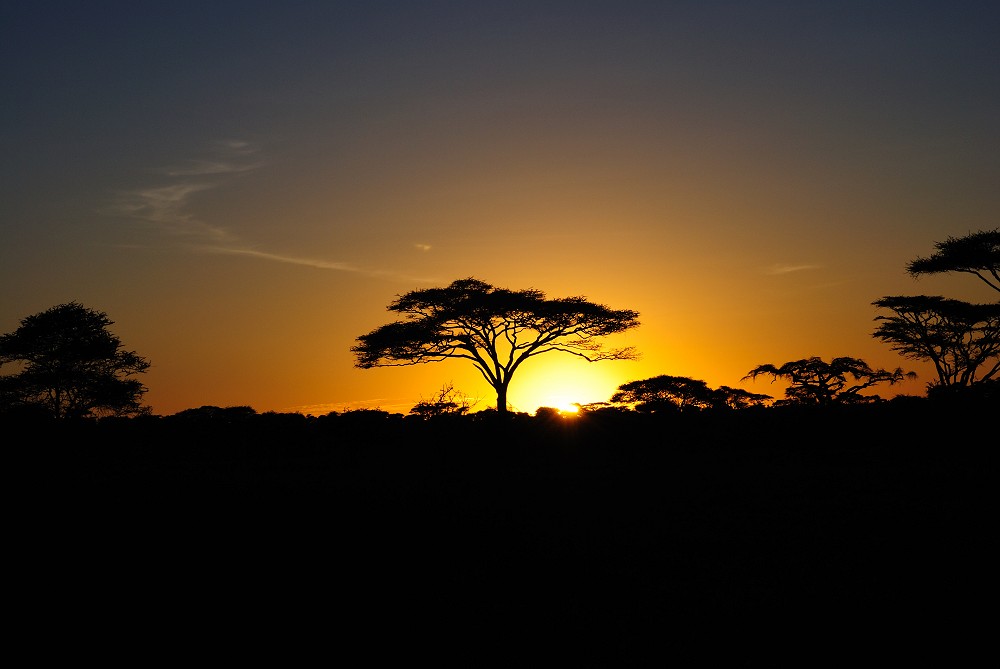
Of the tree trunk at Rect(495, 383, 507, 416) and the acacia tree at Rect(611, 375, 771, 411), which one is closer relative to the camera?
the tree trunk at Rect(495, 383, 507, 416)

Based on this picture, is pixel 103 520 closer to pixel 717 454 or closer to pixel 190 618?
pixel 190 618

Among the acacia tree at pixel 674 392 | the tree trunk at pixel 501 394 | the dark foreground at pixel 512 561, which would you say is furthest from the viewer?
the acacia tree at pixel 674 392

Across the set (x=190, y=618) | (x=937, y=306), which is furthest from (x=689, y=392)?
(x=190, y=618)

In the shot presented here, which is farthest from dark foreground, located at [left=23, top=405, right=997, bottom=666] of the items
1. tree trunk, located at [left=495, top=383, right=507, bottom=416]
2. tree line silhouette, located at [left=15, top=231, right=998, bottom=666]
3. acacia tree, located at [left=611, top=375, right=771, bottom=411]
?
acacia tree, located at [left=611, top=375, right=771, bottom=411]

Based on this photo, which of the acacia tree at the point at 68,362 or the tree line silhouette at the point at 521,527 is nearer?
the tree line silhouette at the point at 521,527

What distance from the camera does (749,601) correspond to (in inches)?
319

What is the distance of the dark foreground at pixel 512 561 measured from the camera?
7219mm

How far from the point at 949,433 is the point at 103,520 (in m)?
21.2

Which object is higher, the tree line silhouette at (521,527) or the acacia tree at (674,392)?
the acacia tree at (674,392)

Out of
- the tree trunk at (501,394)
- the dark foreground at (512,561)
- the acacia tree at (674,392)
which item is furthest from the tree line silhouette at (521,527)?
the acacia tree at (674,392)

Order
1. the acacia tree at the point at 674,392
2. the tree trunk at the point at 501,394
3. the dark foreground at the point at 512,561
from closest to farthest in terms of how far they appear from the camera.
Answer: the dark foreground at the point at 512,561
the tree trunk at the point at 501,394
the acacia tree at the point at 674,392

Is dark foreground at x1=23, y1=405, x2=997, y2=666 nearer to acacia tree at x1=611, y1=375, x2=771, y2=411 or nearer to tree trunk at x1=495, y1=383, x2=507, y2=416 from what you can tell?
tree trunk at x1=495, y1=383, x2=507, y2=416

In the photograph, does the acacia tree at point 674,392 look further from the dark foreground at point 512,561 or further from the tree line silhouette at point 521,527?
the dark foreground at point 512,561

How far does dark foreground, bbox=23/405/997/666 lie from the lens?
7.22 m
